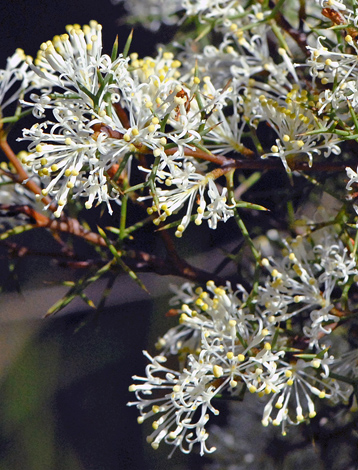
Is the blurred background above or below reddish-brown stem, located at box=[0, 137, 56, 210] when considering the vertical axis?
below

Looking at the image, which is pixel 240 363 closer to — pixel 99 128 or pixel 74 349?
pixel 99 128

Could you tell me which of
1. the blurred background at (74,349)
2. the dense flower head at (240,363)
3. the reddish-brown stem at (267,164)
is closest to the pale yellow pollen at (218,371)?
the dense flower head at (240,363)

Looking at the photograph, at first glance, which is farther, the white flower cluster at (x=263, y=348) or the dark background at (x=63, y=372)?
the dark background at (x=63, y=372)

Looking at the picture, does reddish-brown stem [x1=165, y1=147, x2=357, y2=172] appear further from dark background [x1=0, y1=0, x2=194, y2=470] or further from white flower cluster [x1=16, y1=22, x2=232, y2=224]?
dark background [x1=0, y1=0, x2=194, y2=470]

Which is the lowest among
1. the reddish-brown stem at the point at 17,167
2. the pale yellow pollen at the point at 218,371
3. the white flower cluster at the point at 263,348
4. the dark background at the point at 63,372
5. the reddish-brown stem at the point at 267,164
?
the dark background at the point at 63,372

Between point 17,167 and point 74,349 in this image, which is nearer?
point 17,167

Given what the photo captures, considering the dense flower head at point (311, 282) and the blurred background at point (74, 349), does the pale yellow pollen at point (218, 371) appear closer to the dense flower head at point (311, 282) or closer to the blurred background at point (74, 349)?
the dense flower head at point (311, 282)

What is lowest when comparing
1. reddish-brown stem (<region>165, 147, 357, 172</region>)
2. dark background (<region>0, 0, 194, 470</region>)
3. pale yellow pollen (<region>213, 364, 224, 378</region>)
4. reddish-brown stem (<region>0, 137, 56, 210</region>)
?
dark background (<region>0, 0, 194, 470</region>)

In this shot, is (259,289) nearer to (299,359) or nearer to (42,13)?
(299,359)

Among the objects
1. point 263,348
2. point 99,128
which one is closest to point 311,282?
point 263,348

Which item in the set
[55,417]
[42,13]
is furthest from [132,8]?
[55,417]

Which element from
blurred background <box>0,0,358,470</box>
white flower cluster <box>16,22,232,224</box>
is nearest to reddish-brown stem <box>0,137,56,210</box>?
white flower cluster <box>16,22,232,224</box>

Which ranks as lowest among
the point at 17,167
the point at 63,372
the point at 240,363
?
the point at 63,372
